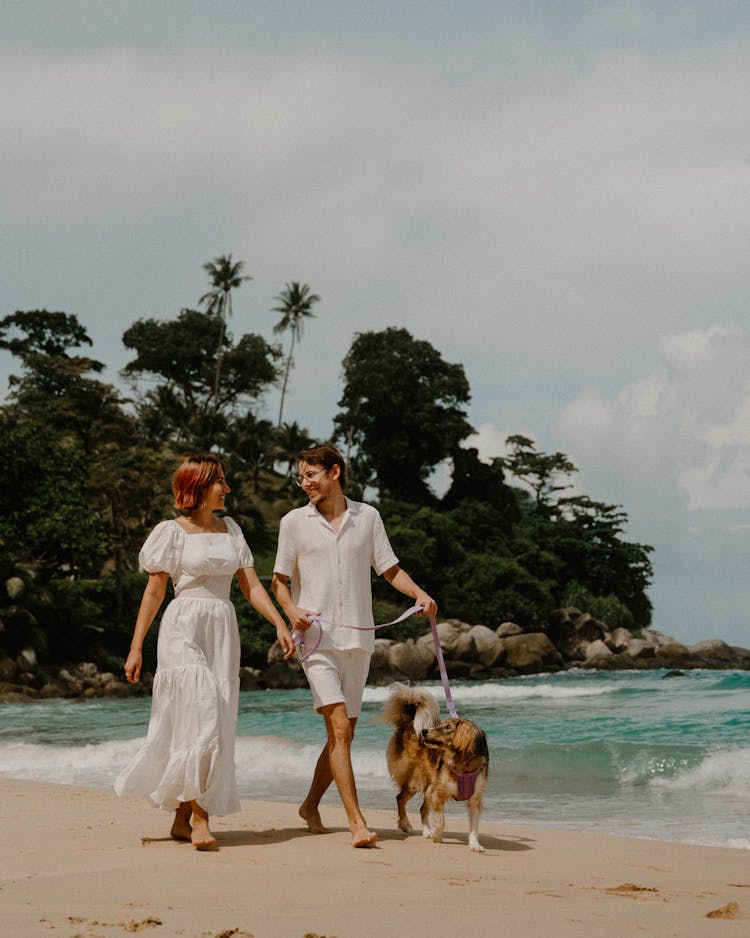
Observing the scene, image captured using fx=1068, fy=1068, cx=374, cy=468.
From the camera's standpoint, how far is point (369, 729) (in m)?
17.2

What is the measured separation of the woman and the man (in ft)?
0.70

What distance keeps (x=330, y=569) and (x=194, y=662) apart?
2.84ft

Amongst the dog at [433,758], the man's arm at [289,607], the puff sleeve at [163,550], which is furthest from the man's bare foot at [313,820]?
the puff sleeve at [163,550]

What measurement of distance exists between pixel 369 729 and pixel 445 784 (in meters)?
11.6

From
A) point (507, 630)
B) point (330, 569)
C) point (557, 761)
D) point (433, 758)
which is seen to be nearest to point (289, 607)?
point (330, 569)

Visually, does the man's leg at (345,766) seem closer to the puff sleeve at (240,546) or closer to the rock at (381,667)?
the puff sleeve at (240,546)

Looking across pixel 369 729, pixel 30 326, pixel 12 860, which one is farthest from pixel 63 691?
pixel 30 326

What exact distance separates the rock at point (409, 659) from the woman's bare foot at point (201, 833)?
38725 mm

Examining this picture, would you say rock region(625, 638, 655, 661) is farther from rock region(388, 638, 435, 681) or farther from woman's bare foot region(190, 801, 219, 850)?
woman's bare foot region(190, 801, 219, 850)

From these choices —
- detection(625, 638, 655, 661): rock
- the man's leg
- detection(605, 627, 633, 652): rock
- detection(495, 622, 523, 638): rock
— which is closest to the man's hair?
the man's leg

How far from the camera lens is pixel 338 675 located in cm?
569

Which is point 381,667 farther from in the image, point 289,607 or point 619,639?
point 289,607

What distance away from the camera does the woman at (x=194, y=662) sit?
17.5 ft

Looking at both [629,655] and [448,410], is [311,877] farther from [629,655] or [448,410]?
[448,410]
